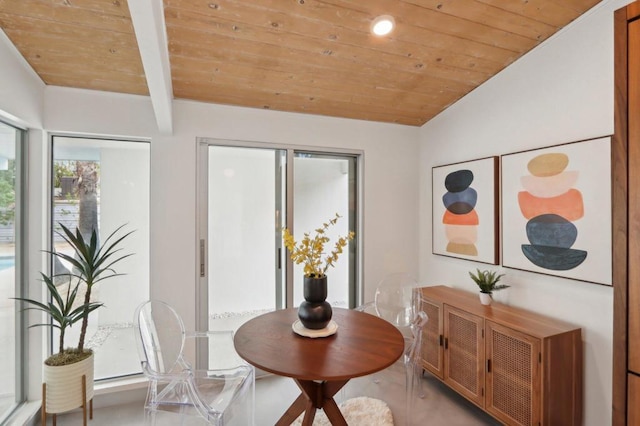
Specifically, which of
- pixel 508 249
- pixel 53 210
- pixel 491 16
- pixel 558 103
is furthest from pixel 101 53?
pixel 508 249

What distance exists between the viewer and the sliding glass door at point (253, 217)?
289cm

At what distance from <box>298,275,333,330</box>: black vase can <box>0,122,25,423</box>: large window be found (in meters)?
1.96

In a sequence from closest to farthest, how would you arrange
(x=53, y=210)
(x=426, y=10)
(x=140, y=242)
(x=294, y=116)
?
(x=426, y=10) < (x=53, y=210) < (x=140, y=242) < (x=294, y=116)

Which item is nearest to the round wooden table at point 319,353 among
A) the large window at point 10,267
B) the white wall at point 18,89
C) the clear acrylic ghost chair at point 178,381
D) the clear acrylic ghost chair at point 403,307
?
the clear acrylic ghost chair at point 178,381

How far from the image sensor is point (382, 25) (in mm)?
2016

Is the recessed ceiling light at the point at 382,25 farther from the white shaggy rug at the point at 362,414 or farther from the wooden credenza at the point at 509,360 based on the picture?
the white shaggy rug at the point at 362,414

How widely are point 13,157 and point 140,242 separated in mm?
998

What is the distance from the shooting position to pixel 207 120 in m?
2.79

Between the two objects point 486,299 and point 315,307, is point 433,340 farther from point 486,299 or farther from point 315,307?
point 315,307

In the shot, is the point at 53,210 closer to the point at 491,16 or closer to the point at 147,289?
the point at 147,289

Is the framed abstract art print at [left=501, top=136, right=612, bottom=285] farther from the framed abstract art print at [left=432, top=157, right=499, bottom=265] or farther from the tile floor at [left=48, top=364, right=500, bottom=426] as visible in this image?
the tile floor at [left=48, top=364, right=500, bottom=426]

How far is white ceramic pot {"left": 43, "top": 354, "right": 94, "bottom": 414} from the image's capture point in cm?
203

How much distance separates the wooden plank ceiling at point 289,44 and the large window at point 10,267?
0.59m

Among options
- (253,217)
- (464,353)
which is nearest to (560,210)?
(464,353)
